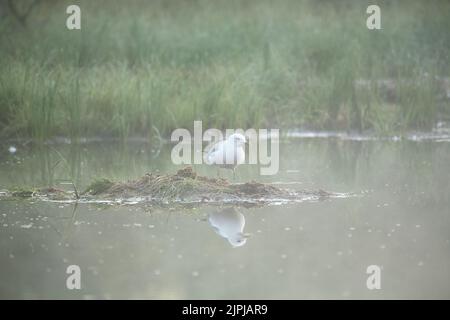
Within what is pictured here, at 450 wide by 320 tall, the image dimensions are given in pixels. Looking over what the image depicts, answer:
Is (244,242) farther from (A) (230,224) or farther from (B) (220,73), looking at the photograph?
(B) (220,73)

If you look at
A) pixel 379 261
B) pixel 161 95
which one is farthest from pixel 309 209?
pixel 161 95

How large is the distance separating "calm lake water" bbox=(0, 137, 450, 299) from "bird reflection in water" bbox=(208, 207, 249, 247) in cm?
2

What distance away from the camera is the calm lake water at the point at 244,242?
20.5ft

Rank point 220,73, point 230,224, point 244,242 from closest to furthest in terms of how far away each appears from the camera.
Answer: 1. point 244,242
2. point 230,224
3. point 220,73

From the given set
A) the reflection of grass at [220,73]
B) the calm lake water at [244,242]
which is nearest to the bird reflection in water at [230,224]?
the calm lake water at [244,242]

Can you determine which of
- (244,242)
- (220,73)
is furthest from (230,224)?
(220,73)

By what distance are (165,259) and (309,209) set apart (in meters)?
2.14

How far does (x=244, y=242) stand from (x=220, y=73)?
23.0ft

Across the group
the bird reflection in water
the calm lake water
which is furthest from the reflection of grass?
the bird reflection in water

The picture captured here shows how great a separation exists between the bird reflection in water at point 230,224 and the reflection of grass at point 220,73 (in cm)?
441

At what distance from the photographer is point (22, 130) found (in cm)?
1285

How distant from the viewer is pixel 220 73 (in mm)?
14188

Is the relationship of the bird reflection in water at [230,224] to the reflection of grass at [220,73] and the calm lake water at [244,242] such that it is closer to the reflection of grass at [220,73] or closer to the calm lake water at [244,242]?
the calm lake water at [244,242]

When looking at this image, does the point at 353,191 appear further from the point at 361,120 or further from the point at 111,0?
the point at 111,0
